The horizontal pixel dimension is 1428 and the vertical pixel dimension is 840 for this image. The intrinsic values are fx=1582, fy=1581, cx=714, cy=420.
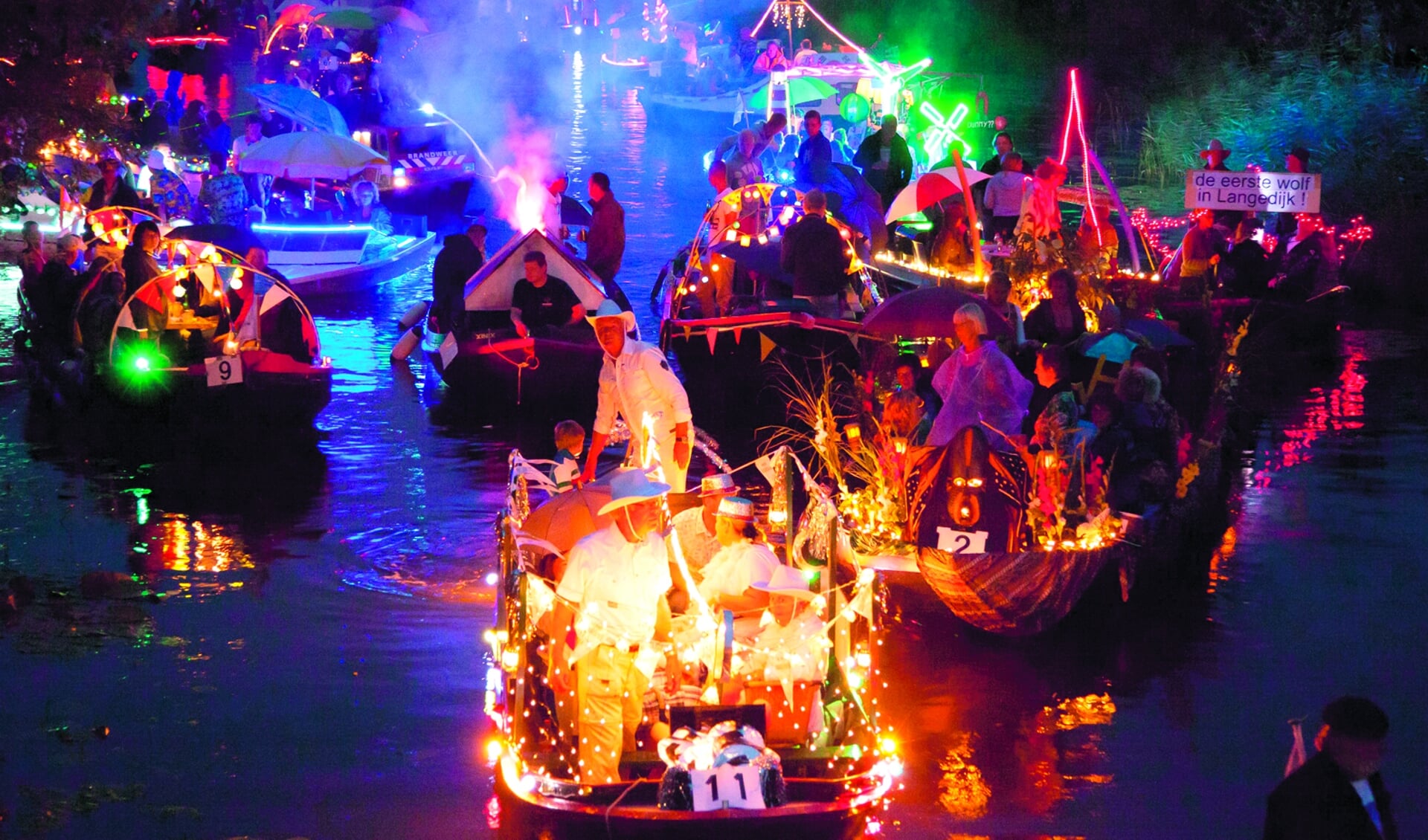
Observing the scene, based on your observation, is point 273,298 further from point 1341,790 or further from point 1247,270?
point 1341,790

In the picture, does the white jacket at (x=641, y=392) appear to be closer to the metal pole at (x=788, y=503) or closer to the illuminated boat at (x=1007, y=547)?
the metal pole at (x=788, y=503)

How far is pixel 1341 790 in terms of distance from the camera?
4621 mm

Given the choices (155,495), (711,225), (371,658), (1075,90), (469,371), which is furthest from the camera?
(711,225)

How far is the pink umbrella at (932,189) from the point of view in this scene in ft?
58.3

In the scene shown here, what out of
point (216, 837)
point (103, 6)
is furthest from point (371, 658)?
point (103, 6)

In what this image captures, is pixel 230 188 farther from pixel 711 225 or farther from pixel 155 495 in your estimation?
pixel 155 495

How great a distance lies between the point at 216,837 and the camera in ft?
22.2

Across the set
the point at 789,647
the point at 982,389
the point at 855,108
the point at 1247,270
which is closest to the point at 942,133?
the point at 855,108

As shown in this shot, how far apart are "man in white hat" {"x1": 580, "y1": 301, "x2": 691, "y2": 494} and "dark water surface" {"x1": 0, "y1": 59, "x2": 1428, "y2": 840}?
1431mm

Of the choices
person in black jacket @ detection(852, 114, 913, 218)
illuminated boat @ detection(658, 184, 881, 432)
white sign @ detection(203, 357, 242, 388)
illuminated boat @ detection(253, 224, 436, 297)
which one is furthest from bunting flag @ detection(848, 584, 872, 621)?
illuminated boat @ detection(253, 224, 436, 297)

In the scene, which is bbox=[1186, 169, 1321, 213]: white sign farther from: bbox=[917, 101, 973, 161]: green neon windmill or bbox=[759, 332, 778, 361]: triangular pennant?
bbox=[917, 101, 973, 161]: green neon windmill

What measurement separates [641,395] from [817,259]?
20.1 feet

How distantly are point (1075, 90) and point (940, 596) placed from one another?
938 centimetres

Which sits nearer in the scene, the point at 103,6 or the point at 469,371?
the point at 103,6
